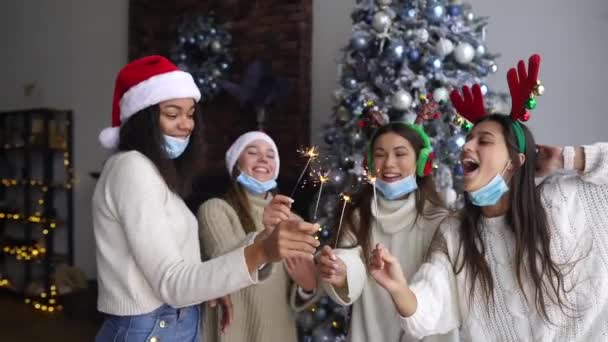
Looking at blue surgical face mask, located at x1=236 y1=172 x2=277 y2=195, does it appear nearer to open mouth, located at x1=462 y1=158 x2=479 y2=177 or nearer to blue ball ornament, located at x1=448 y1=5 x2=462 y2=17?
open mouth, located at x1=462 y1=158 x2=479 y2=177

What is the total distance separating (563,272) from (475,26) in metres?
2.07

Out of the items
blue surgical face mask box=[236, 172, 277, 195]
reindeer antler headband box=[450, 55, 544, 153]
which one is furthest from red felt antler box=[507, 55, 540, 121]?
blue surgical face mask box=[236, 172, 277, 195]

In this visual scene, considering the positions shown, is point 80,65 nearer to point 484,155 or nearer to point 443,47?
point 443,47

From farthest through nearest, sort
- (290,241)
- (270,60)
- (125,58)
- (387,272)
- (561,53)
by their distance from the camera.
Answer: (125,58) → (270,60) → (561,53) → (387,272) → (290,241)

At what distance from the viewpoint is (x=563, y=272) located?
145 centimetres

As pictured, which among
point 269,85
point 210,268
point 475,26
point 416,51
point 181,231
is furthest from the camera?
point 269,85

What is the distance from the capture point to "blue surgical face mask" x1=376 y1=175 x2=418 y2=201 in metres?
1.79

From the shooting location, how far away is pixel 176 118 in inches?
59.9

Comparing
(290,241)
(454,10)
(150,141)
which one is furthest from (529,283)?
(454,10)

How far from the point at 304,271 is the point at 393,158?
1.75 feet

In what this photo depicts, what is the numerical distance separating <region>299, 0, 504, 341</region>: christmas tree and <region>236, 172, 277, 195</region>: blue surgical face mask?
0.57 meters

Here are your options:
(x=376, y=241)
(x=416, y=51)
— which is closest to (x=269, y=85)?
(x=416, y=51)

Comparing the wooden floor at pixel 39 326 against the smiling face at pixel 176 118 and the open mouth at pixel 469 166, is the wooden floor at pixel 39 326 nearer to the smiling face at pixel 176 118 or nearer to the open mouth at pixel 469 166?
the smiling face at pixel 176 118

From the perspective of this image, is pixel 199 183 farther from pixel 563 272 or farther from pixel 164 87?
pixel 563 272
